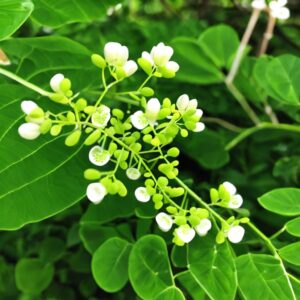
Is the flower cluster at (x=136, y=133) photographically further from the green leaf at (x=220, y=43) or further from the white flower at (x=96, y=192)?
the green leaf at (x=220, y=43)

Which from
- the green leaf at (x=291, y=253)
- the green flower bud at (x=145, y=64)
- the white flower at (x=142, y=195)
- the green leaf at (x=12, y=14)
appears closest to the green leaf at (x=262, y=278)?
the green leaf at (x=291, y=253)

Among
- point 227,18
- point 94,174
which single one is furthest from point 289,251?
point 227,18

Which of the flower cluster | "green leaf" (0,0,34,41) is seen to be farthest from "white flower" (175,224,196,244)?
"green leaf" (0,0,34,41)

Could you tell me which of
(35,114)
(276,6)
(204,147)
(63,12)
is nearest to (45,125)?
(35,114)

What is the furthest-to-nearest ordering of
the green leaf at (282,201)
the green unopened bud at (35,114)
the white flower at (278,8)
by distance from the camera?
the white flower at (278,8)
the green leaf at (282,201)
the green unopened bud at (35,114)

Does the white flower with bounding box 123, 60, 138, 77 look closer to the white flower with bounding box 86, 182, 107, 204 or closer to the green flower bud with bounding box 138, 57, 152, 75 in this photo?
the green flower bud with bounding box 138, 57, 152, 75

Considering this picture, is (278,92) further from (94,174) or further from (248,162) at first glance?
(94,174)
